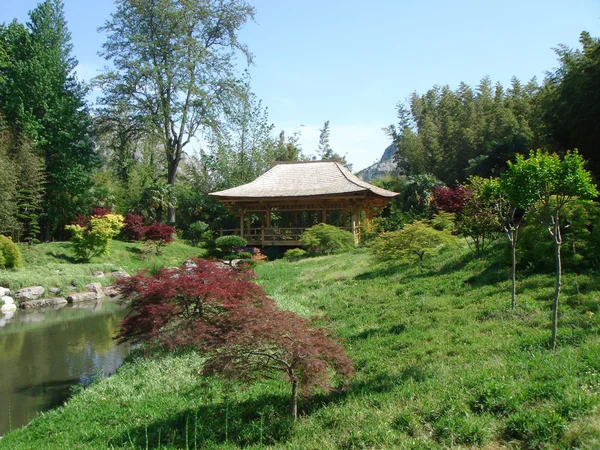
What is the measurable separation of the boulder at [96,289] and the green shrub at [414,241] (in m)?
9.90

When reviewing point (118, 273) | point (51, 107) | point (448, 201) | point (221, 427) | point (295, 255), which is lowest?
point (118, 273)

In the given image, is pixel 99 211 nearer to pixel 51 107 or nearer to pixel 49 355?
pixel 51 107

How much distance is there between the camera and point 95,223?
64.7ft

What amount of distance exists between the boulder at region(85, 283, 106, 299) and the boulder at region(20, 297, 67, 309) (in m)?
1.24

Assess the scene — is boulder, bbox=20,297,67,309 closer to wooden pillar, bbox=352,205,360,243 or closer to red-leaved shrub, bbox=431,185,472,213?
wooden pillar, bbox=352,205,360,243

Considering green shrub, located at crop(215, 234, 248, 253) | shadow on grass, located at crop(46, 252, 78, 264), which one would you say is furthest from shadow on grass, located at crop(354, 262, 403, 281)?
shadow on grass, located at crop(46, 252, 78, 264)

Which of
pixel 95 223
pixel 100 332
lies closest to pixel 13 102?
pixel 95 223

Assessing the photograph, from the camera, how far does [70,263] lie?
1930 cm

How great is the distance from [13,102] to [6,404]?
18695mm

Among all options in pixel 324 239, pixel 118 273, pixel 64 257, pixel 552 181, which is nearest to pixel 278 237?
pixel 324 239

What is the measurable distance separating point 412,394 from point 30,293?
1391 centimetres

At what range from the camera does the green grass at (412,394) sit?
373 cm

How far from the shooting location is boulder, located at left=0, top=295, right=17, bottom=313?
13.9 meters

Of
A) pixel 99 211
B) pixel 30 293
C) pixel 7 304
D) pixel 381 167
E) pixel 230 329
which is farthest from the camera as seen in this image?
pixel 381 167
